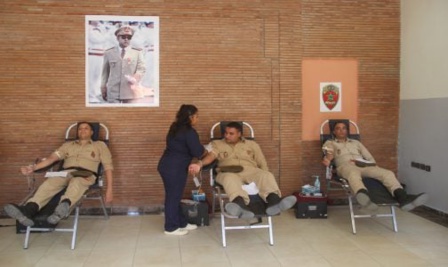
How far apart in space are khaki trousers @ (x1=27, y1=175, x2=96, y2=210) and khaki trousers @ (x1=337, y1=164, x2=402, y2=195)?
2.95m

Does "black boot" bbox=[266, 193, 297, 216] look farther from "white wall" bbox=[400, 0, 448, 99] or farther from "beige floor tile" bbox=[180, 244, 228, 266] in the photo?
"white wall" bbox=[400, 0, 448, 99]

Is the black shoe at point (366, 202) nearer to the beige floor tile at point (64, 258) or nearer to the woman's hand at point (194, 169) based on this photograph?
the woman's hand at point (194, 169)

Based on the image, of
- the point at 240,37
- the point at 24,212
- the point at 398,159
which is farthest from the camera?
the point at 398,159

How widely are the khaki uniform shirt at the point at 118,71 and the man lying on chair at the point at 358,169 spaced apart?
105 inches

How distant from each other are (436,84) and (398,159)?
4.19 feet

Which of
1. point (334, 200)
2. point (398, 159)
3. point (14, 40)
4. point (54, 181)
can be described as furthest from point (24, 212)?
point (398, 159)

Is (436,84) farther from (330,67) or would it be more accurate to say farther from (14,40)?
(14,40)

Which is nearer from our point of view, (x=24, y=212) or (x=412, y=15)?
(x=24, y=212)

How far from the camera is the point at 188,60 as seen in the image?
572 centimetres

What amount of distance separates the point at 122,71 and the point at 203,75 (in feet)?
3.49

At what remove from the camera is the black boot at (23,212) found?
400cm

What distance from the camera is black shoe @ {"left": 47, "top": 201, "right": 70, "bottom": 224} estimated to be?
4.09 metres

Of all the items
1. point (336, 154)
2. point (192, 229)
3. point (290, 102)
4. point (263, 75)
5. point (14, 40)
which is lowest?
point (192, 229)

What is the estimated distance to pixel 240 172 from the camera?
4.91 meters
